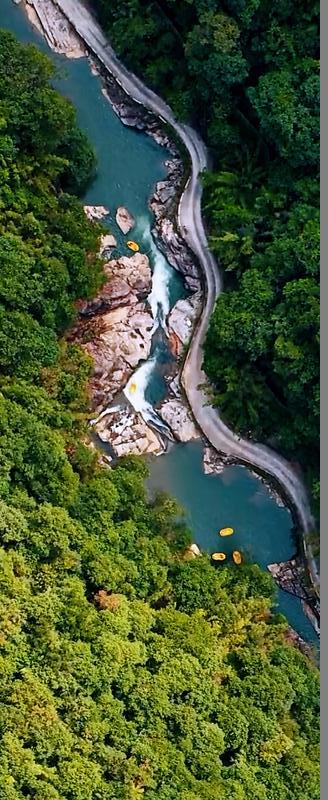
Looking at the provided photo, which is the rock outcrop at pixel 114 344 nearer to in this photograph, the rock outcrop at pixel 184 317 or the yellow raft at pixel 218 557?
the rock outcrop at pixel 184 317

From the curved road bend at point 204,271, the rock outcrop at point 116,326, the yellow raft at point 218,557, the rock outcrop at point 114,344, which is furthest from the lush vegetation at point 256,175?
the yellow raft at point 218,557

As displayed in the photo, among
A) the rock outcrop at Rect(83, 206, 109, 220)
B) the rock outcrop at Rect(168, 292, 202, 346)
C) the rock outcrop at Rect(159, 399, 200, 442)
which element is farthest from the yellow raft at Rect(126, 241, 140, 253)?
the rock outcrop at Rect(159, 399, 200, 442)

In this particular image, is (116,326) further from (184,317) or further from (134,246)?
(134,246)

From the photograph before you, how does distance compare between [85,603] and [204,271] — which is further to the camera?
[204,271]

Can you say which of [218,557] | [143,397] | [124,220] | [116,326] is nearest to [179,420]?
[143,397]

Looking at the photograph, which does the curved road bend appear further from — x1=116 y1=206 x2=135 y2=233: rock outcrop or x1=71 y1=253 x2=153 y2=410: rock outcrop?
x1=71 y1=253 x2=153 y2=410: rock outcrop

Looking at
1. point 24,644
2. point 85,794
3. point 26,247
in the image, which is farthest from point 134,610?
point 26,247

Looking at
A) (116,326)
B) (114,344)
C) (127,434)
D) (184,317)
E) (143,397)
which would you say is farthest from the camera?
(184,317)
